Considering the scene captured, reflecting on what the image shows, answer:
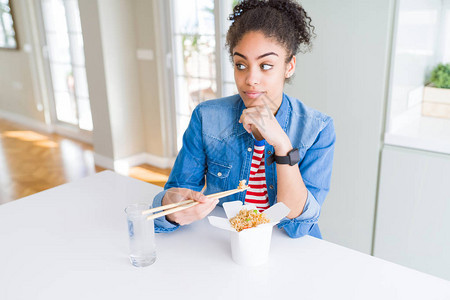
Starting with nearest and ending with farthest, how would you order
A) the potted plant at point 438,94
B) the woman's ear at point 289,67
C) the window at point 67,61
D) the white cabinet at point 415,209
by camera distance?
→ the woman's ear at point 289,67 → the white cabinet at point 415,209 → the potted plant at point 438,94 → the window at point 67,61

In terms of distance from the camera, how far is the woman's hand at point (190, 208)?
1043 millimetres

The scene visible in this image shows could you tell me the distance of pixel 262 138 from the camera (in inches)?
49.2

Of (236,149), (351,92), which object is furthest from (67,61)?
(236,149)

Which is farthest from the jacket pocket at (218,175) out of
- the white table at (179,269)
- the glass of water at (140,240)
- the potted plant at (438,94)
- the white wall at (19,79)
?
the white wall at (19,79)

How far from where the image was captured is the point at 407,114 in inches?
79.8

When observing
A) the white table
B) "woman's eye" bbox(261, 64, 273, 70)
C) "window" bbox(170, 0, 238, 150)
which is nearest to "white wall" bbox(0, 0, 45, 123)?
"window" bbox(170, 0, 238, 150)

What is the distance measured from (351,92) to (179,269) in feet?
4.32

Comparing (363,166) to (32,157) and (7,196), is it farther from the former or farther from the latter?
(32,157)

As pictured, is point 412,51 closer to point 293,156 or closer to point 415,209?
point 415,209

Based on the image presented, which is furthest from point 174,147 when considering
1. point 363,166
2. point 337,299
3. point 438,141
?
point 337,299

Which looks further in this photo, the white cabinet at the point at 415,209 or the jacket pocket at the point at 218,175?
the white cabinet at the point at 415,209

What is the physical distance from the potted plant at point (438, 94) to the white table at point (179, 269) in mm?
1442

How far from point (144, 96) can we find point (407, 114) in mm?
2507

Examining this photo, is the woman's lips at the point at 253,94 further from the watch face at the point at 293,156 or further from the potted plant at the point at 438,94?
the potted plant at the point at 438,94
